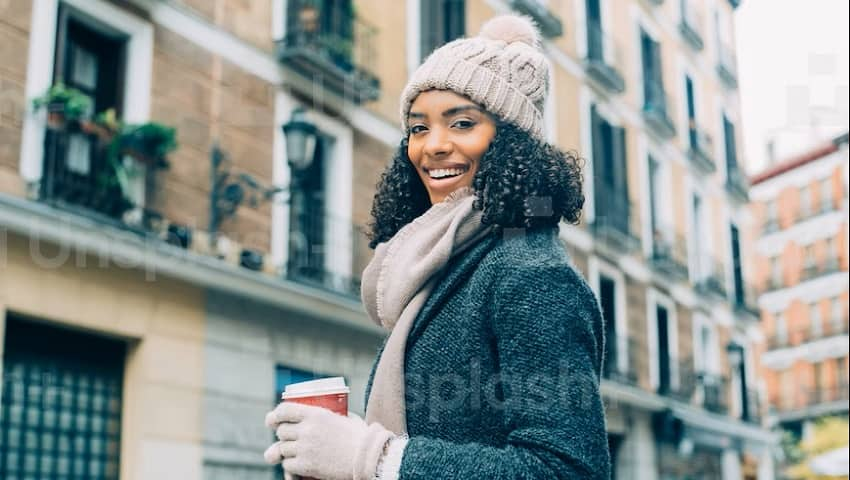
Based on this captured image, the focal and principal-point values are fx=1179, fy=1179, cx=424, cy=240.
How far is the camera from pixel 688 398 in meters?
23.0

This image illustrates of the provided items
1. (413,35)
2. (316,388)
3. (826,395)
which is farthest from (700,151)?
(316,388)

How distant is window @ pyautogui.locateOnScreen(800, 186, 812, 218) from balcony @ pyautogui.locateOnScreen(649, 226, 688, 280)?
21027 millimetres

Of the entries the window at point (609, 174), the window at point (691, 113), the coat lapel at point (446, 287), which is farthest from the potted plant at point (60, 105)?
the window at point (691, 113)

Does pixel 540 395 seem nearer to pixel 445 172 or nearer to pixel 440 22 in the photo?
pixel 445 172

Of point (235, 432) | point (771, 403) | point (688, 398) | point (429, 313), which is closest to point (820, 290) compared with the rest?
point (771, 403)

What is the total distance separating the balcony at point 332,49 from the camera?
12758 millimetres

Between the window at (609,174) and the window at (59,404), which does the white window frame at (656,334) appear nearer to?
the window at (609,174)

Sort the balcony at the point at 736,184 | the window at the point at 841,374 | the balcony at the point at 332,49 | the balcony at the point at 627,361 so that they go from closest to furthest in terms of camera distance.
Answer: the balcony at the point at 332,49 → the balcony at the point at 627,361 → the balcony at the point at 736,184 → the window at the point at 841,374

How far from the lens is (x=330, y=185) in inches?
534

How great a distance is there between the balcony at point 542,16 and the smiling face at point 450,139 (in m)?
16.3

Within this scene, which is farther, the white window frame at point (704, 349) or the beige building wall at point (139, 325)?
the white window frame at point (704, 349)

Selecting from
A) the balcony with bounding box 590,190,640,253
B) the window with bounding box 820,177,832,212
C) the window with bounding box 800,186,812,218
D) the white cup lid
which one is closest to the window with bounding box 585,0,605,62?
the balcony with bounding box 590,190,640,253

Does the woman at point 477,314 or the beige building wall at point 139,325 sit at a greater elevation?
the beige building wall at point 139,325

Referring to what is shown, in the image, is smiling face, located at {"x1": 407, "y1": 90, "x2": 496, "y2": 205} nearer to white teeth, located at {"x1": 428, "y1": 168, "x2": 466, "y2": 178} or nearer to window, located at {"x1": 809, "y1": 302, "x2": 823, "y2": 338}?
white teeth, located at {"x1": 428, "y1": 168, "x2": 466, "y2": 178}
